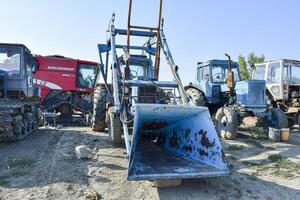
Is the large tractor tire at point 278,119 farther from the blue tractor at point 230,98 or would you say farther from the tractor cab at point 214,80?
the tractor cab at point 214,80

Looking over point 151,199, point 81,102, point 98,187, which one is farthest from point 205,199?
point 81,102

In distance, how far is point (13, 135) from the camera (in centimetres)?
722

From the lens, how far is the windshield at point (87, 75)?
44.3 feet

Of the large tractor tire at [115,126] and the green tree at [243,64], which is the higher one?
the green tree at [243,64]

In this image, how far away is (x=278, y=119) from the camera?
8.79 meters

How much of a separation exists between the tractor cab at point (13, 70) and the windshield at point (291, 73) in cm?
849

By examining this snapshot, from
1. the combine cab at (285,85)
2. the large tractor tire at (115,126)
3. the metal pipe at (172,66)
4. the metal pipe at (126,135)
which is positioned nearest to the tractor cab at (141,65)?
the metal pipe at (172,66)

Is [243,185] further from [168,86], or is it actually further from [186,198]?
[168,86]

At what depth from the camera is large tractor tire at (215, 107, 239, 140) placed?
27.9ft

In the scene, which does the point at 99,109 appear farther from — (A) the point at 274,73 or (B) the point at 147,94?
(A) the point at 274,73

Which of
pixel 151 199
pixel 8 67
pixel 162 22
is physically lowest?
pixel 151 199

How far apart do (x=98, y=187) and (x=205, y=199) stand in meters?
1.41

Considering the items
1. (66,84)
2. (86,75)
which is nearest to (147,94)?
(66,84)

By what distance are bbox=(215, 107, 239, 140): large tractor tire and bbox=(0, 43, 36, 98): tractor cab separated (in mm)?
5286
